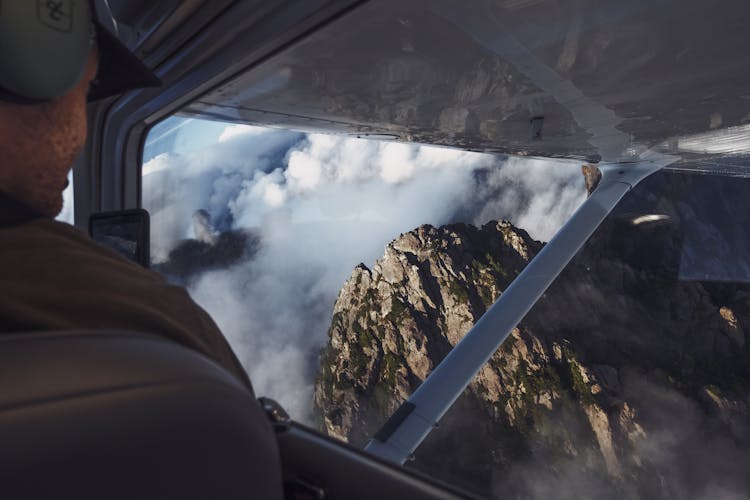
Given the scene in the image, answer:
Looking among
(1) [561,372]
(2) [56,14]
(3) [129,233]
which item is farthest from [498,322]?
(1) [561,372]

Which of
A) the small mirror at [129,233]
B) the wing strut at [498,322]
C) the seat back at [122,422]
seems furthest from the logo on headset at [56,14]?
the wing strut at [498,322]

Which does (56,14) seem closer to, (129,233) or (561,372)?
(129,233)

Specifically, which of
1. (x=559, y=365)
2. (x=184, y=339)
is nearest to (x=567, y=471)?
(x=559, y=365)

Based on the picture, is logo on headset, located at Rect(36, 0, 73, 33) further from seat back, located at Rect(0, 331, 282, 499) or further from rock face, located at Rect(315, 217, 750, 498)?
rock face, located at Rect(315, 217, 750, 498)

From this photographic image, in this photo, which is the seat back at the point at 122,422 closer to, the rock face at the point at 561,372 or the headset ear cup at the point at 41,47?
the headset ear cup at the point at 41,47

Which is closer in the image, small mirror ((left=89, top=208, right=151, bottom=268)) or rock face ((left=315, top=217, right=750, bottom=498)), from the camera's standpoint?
small mirror ((left=89, top=208, right=151, bottom=268))

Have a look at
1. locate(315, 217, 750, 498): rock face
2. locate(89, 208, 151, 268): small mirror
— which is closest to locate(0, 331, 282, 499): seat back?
locate(89, 208, 151, 268): small mirror
